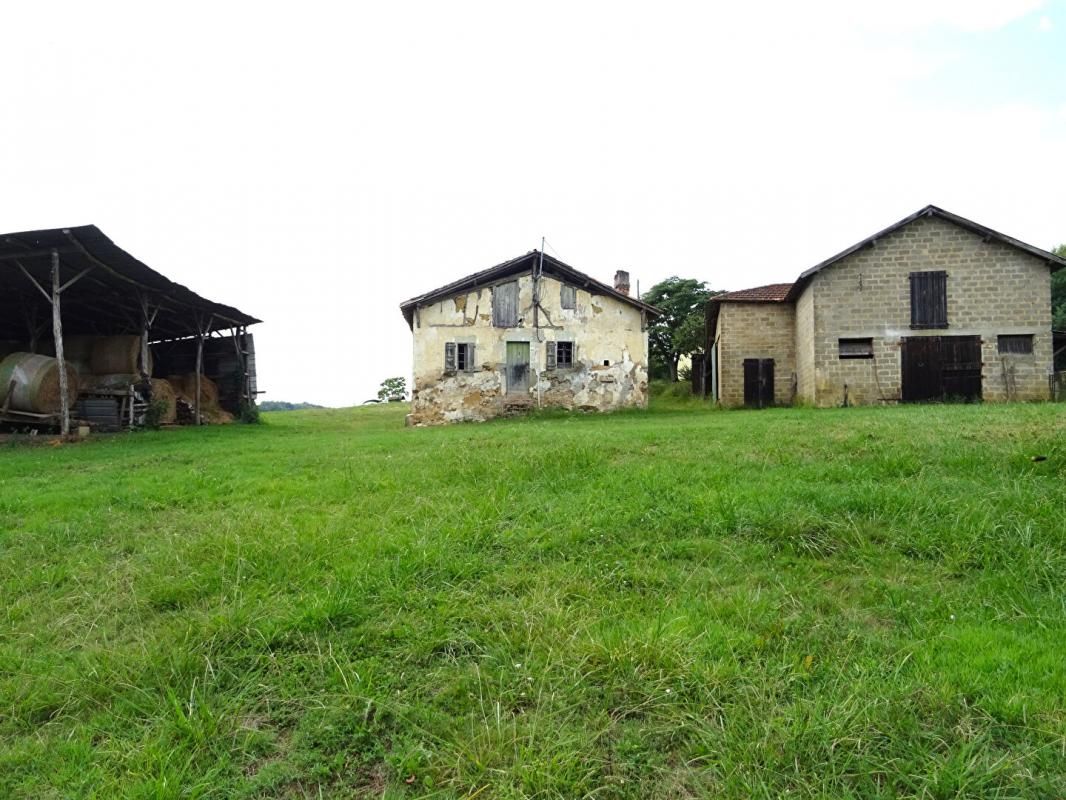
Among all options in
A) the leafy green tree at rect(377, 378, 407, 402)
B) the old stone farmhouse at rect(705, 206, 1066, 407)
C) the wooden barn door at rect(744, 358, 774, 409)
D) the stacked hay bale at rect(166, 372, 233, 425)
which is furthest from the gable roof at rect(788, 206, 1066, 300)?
the leafy green tree at rect(377, 378, 407, 402)

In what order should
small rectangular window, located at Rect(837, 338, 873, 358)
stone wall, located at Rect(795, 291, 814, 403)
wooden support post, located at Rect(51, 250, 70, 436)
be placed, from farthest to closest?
1. stone wall, located at Rect(795, 291, 814, 403)
2. small rectangular window, located at Rect(837, 338, 873, 358)
3. wooden support post, located at Rect(51, 250, 70, 436)

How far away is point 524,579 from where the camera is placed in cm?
420

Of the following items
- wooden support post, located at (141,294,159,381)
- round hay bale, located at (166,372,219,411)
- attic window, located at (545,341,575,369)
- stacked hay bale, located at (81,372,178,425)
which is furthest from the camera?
round hay bale, located at (166,372,219,411)

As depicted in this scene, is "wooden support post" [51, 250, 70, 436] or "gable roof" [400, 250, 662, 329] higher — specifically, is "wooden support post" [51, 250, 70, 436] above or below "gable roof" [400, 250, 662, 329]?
below

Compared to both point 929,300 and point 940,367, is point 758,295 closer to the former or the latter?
point 929,300

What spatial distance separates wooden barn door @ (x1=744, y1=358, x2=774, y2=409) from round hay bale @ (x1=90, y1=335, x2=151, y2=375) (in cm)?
2001

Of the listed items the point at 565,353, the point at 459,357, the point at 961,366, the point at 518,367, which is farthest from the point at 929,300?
the point at 459,357

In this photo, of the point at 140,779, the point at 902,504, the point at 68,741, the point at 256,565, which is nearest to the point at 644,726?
the point at 140,779

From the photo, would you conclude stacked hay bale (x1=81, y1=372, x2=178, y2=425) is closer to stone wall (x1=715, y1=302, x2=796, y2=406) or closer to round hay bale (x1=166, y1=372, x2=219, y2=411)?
round hay bale (x1=166, y1=372, x2=219, y2=411)

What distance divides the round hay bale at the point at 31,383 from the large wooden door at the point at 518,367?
1231 centimetres

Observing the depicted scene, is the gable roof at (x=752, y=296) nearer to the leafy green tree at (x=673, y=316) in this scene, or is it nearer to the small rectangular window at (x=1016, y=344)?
the small rectangular window at (x=1016, y=344)

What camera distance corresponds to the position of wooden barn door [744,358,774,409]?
22016mm

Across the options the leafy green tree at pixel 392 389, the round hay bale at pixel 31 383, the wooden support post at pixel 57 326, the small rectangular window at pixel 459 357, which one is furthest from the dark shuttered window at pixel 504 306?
the leafy green tree at pixel 392 389

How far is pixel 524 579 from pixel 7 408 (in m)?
17.5
